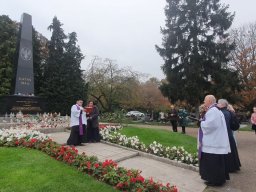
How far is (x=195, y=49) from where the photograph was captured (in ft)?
94.2

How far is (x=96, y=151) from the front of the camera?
9.63 m

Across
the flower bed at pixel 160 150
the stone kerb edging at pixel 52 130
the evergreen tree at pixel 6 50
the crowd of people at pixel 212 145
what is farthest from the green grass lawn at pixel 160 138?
the evergreen tree at pixel 6 50

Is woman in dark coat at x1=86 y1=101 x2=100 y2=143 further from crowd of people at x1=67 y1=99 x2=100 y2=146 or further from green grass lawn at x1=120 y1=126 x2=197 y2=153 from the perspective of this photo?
green grass lawn at x1=120 y1=126 x2=197 y2=153

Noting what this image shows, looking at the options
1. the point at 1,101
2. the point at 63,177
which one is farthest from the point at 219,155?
the point at 1,101

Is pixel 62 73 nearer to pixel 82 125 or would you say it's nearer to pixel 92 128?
pixel 92 128

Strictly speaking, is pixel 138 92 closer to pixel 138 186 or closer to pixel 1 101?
pixel 1 101

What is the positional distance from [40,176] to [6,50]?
30.0 meters

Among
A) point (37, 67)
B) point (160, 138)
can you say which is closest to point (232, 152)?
point (160, 138)

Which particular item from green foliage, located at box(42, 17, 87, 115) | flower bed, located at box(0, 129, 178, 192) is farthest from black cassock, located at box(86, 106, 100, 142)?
green foliage, located at box(42, 17, 87, 115)

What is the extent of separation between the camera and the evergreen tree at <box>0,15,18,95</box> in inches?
1262

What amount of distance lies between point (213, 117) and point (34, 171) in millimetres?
4143

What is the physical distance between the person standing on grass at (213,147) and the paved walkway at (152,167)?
355mm

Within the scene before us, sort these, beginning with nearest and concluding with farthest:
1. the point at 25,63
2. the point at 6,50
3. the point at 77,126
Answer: the point at 77,126
the point at 25,63
the point at 6,50

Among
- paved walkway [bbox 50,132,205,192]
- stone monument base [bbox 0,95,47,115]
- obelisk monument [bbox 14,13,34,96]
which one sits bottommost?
paved walkway [bbox 50,132,205,192]
